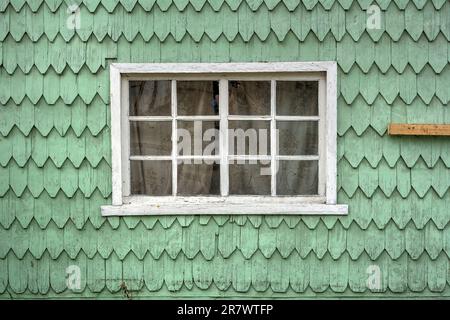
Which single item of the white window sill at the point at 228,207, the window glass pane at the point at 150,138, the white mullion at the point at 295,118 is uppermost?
the white mullion at the point at 295,118

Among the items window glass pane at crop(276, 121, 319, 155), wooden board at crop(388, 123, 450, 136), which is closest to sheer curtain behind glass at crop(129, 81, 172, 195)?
window glass pane at crop(276, 121, 319, 155)

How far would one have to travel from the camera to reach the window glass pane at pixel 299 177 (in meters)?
Answer: 4.62

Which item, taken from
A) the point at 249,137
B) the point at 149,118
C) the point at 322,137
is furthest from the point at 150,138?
the point at 322,137

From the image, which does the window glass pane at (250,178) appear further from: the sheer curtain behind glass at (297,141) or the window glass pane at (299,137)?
the window glass pane at (299,137)

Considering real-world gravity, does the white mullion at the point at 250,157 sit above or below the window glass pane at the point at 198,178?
above

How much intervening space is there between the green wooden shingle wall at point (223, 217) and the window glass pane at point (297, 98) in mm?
236

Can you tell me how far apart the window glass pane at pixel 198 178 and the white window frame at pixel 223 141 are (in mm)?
65

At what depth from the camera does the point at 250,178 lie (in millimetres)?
4648

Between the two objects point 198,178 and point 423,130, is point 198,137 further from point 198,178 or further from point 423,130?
point 423,130

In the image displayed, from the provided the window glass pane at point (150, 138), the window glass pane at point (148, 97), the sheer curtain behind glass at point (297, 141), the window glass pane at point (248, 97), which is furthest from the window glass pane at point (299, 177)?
the window glass pane at point (148, 97)

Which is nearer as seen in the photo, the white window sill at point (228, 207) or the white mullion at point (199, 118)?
the white window sill at point (228, 207)

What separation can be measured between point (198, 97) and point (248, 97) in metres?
0.41

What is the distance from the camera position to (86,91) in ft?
14.8
